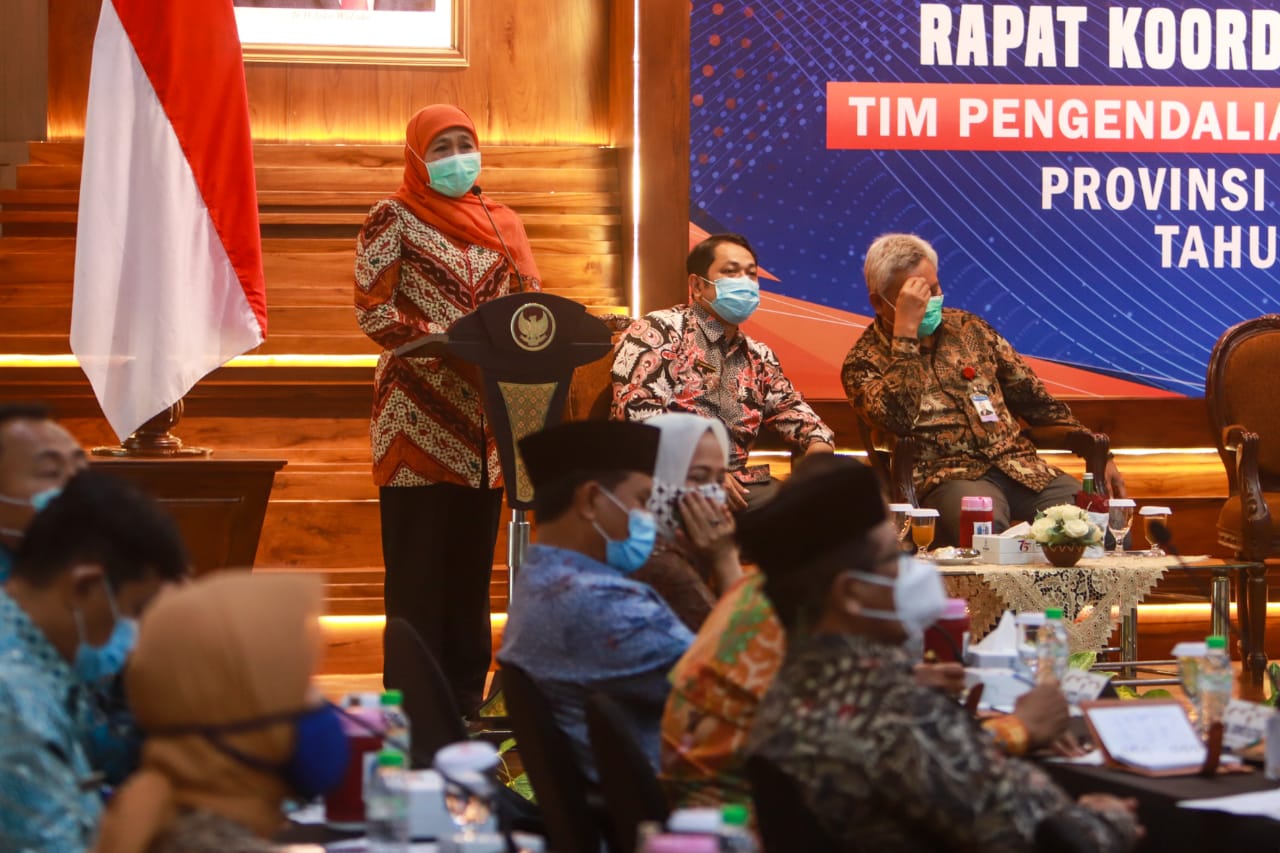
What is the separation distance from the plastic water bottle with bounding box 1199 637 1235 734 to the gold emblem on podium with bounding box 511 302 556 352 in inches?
82.1

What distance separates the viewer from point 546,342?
4281 millimetres

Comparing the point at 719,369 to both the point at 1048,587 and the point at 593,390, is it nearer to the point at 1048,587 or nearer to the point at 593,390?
the point at 593,390

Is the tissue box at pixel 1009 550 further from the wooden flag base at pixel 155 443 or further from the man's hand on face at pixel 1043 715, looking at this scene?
the man's hand on face at pixel 1043 715

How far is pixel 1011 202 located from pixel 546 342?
3436 millimetres

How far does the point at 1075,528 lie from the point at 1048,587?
184mm

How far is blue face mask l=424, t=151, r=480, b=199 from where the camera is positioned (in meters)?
4.72

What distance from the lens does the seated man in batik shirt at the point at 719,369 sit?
17.3 ft

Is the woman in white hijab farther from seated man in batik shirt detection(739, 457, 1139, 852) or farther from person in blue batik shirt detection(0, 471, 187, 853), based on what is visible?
person in blue batik shirt detection(0, 471, 187, 853)

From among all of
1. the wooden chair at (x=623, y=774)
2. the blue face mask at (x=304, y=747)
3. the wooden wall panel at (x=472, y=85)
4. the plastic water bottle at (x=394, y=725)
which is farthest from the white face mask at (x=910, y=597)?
the wooden wall panel at (x=472, y=85)

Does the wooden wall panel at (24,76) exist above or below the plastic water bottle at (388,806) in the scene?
above

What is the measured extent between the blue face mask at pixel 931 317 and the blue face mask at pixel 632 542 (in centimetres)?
304

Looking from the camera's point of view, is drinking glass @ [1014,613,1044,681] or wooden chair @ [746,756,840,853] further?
drinking glass @ [1014,613,1044,681]

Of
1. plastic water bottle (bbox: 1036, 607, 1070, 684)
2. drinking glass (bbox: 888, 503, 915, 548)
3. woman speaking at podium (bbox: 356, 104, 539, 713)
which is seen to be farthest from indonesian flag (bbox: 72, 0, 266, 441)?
plastic water bottle (bbox: 1036, 607, 1070, 684)

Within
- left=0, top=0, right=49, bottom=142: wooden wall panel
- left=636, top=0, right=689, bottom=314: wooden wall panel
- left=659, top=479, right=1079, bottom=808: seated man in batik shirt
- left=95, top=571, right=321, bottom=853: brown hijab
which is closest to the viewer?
left=95, top=571, right=321, bottom=853: brown hijab
